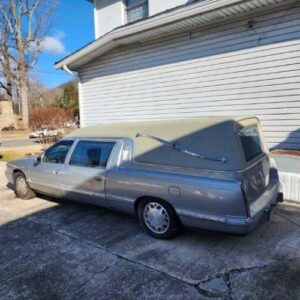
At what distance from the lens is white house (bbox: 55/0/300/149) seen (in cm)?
654

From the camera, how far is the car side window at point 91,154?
438 centimetres

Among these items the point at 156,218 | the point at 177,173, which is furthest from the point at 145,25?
the point at 156,218

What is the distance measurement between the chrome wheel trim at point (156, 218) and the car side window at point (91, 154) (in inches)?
37.5

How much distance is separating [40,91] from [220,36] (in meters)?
44.9

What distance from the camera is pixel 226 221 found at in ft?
10.5

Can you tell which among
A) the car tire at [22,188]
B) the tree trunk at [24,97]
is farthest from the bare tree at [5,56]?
the car tire at [22,188]

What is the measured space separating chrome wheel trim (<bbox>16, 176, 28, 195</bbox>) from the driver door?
39 centimetres

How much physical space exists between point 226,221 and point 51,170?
322cm

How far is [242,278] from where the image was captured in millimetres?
2938

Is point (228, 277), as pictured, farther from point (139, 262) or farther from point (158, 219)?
point (158, 219)

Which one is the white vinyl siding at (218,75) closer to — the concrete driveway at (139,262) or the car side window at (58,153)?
the concrete driveway at (139,262)

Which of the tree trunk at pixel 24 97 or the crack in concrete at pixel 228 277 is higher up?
the tree trunk at pixel 24 97

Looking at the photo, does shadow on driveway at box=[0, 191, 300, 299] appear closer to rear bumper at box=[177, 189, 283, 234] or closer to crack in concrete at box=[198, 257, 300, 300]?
crack in concrete at box=[198, 257, 300, 300]

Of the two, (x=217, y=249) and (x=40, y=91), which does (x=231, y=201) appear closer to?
(x=217, y=249)
